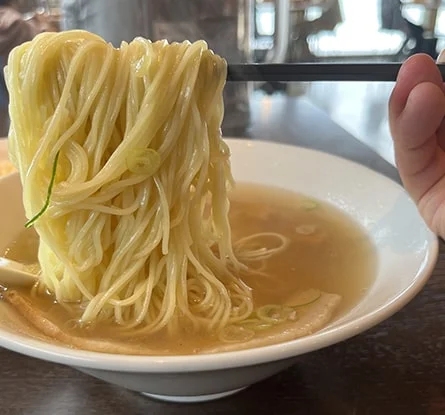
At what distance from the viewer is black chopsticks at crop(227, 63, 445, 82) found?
868 mm

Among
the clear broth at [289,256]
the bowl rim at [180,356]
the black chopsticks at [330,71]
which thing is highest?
the black chopsticks at [330,71]

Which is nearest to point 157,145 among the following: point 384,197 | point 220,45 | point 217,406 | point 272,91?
point 217,406

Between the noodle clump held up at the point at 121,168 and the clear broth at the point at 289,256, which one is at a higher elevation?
the noodle clump held up at the point at 121,168

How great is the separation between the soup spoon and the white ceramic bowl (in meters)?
0.14

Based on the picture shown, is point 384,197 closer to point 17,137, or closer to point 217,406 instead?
point 217,406

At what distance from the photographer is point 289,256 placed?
1243 mm

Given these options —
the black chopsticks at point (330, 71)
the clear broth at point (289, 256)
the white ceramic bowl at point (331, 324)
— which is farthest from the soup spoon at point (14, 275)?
the black chopsticks at point (330, 71)

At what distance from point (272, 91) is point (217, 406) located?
2.72 metres

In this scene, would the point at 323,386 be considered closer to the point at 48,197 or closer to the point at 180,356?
the point at 180,356

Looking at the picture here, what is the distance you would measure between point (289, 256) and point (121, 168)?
0.50 meters

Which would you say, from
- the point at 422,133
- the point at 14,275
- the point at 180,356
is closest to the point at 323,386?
the point at 180,356

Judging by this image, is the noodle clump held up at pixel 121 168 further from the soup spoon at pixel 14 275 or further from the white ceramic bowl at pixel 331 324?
the white ceramic bowl at pixel 331 324

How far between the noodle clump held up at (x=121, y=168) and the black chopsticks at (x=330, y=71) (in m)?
0.11

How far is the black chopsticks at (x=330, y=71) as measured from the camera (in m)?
0.87
